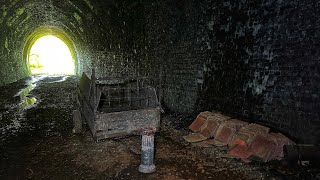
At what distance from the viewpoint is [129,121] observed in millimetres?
5820

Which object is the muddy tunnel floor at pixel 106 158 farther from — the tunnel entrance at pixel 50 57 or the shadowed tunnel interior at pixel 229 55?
the tunnel entrance at pixel 50 57

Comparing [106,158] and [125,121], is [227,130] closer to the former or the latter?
[125,121]

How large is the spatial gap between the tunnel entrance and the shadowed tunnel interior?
82.6 ft

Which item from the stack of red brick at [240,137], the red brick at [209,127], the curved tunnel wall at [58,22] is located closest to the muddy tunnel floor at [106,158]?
the stack of red brick at [240,137]

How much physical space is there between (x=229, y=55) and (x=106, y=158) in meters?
3.89

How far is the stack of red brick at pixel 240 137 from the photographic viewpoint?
479cm

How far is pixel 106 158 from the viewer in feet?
16.0

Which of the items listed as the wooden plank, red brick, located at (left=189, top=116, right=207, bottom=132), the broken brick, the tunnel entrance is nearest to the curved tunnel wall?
the wooden plank

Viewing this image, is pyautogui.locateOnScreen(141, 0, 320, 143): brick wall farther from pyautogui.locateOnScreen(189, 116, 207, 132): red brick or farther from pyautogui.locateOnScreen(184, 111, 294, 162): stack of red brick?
pyautogui.locateOnScreen(189, 116, 207, 132): red brick

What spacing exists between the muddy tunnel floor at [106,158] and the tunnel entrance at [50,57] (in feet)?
103

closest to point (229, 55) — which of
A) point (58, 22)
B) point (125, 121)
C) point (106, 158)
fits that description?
point (125, 121)

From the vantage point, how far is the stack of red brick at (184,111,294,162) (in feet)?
15.7

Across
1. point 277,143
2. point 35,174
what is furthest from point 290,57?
point 35,174

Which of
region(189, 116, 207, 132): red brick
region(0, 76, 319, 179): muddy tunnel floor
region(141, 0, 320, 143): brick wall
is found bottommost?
region(0, 76, 319, 179): muddy tunnel floor
